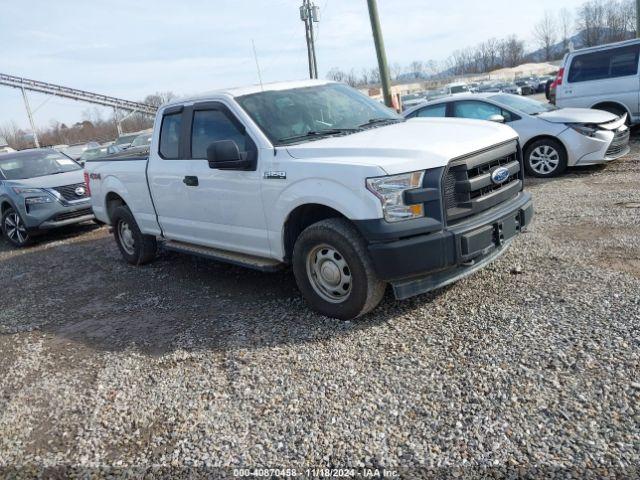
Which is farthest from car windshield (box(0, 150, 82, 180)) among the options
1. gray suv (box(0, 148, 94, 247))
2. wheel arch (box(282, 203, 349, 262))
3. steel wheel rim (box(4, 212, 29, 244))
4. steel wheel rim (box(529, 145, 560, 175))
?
steel wheel rim (box(529, 145, 560, 175))

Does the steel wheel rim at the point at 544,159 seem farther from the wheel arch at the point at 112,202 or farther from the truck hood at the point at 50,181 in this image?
the truck hood at the point at 50,181

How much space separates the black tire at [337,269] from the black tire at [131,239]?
3.13m

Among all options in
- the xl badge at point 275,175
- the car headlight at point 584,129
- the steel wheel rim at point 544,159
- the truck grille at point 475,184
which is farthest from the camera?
the steel wheel rim at point 544,159

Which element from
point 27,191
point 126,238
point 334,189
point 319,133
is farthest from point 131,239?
point 334,189

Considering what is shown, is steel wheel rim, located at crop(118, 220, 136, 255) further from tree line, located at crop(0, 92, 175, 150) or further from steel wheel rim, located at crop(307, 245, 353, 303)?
tree line, located at crop(0, 92, 175, 150)

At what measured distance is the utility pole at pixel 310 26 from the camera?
73.4 feet

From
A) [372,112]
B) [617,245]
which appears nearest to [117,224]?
[372,112]

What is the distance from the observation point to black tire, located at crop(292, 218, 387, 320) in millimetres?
3926

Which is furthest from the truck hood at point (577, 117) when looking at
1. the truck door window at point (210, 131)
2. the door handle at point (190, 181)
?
the door handle at point (190, 181)

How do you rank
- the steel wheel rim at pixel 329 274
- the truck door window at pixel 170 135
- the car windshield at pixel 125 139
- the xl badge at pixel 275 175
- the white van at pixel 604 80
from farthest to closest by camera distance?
1. the car windshield at pixel 125 139
2. the white van at pixel 604 80
3. the truck door window at pixel 170 135
4. the xl badge at pixel 275 175
5. the steel wheel rim at pixel 329 274

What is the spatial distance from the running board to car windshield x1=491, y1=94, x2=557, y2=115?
6513mm

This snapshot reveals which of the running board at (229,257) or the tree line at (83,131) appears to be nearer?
the running board at (229,257)

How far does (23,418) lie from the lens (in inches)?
140

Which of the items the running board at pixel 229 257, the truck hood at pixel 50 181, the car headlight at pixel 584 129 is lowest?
the running board at pixel 229 257
